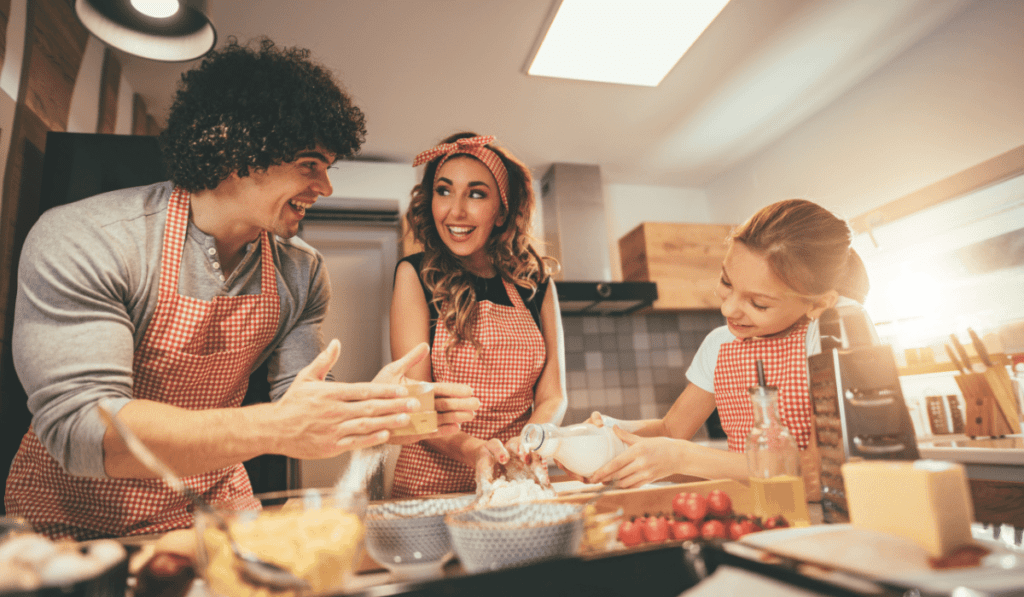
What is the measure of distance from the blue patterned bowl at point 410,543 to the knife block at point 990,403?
1.89 meters

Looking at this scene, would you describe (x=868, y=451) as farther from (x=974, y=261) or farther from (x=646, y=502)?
(x=974, y=261)

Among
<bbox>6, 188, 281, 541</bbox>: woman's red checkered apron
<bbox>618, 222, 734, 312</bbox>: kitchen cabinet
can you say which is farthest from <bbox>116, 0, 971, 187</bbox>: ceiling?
<bbox>6, 188, 281, 541</bbox>: woman's red checkered apron

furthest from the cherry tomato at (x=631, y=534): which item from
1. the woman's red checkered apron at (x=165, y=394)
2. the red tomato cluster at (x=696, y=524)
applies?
the woman's red checkered apron at (x=165, y=394)

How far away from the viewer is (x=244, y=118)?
3.68 ft

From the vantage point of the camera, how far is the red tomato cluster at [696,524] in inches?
24.8

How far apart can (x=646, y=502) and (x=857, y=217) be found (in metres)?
2.54

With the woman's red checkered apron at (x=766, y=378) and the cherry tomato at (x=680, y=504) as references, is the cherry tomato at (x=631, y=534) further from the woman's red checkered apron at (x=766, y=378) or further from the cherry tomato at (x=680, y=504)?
the woman's red checkered apron at (x=766, y=378)

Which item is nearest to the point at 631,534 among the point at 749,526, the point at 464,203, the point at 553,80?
the point at 749,526

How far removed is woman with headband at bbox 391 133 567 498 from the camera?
1513 millimetres

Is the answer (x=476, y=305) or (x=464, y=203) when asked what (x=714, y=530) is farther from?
(x=464, y=203)

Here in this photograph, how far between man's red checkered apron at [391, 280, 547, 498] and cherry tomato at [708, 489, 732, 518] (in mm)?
862

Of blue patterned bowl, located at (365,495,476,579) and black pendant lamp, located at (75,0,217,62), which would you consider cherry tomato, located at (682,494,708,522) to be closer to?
blue patterned bowl, located at (365,495,476,579)

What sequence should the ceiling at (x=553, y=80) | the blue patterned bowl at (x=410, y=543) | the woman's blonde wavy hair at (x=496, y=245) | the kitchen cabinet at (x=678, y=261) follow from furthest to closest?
the kitchen cabinet at (x=678, y=261) < the ceiling at (x=553, y=80) < the woman's blonde wavy hair at (x=496, y=245) < the blue patterned bowl at (x=410, y=543)

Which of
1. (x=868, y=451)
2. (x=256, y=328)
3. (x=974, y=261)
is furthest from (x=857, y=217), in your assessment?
(x=256, y=328)
